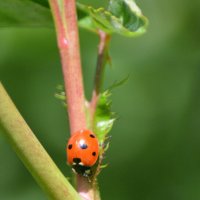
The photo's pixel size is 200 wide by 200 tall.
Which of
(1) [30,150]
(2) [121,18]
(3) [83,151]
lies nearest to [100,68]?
(2) [121,18]

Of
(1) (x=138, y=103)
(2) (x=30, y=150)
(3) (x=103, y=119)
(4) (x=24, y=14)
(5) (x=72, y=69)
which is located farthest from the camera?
(1) (x=138, y=103)

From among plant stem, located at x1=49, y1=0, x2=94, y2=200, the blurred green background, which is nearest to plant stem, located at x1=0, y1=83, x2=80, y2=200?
plant stem, located at x1=49, y1=0, x2=94, y2=200

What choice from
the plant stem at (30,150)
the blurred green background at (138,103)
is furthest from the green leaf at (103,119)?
the blurred green background at (138,103)

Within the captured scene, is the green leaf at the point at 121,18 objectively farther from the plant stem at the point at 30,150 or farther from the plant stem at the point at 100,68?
the plant stem at the point at 30,150

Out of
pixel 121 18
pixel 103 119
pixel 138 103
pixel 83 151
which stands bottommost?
pixel 138 103

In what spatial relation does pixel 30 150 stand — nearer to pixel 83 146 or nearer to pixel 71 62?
pixel 71 62

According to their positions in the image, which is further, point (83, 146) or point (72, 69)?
point (83, 146)
